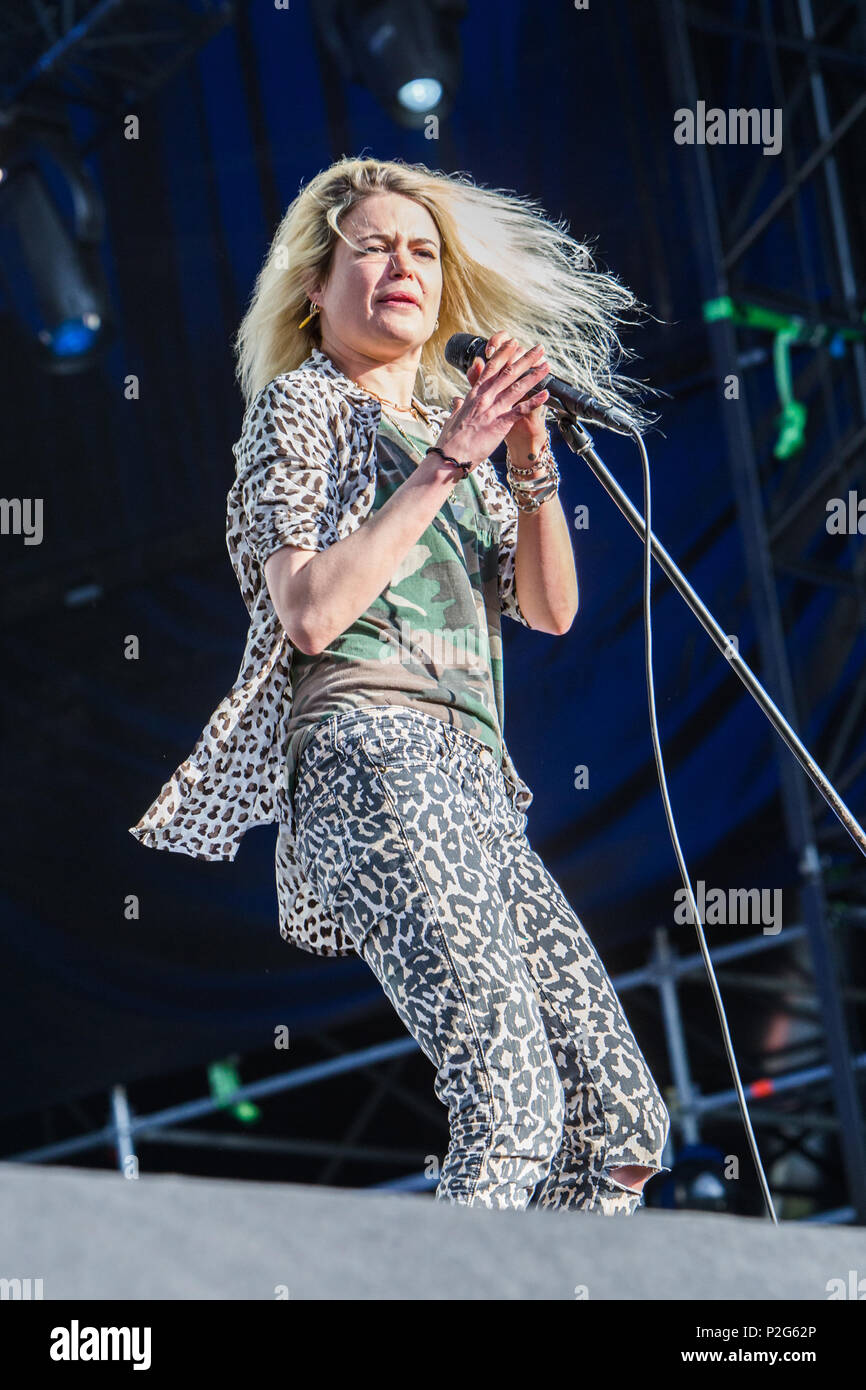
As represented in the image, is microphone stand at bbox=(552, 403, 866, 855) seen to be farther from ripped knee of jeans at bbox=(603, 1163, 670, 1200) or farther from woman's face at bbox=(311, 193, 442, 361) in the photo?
ripped knee of jeans at bbox=(603, 1163, 670, 1200)

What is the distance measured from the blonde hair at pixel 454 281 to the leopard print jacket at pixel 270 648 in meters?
0.20

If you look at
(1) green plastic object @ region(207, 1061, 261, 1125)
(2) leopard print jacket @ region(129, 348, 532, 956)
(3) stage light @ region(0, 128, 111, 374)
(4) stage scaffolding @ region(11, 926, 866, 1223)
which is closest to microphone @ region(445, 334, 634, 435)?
(2) leopard print jacket @ region(129, 348, 532, 956)

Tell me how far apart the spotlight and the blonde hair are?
2.14 metres

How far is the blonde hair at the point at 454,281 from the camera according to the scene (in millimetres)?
1896

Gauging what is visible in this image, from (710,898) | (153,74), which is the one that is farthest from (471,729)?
(153,74)

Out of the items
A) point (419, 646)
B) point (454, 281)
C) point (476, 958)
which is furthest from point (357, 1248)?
point (454, 281)

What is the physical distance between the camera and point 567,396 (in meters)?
1.67

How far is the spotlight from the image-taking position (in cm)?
407

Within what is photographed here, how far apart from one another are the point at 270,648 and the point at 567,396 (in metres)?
0.41

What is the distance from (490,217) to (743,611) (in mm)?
2183

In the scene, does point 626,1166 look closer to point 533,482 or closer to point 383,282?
point 533,482

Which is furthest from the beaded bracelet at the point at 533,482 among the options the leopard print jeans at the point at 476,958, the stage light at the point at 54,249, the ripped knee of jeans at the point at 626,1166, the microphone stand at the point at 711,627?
the stage light at the point at 54,249

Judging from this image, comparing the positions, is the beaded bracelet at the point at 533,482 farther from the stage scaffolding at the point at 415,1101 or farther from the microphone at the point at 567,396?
the stage scaffolding at the point at 415,1101

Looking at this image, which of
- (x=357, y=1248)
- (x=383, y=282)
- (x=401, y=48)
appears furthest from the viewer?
(x=401, y=48)
